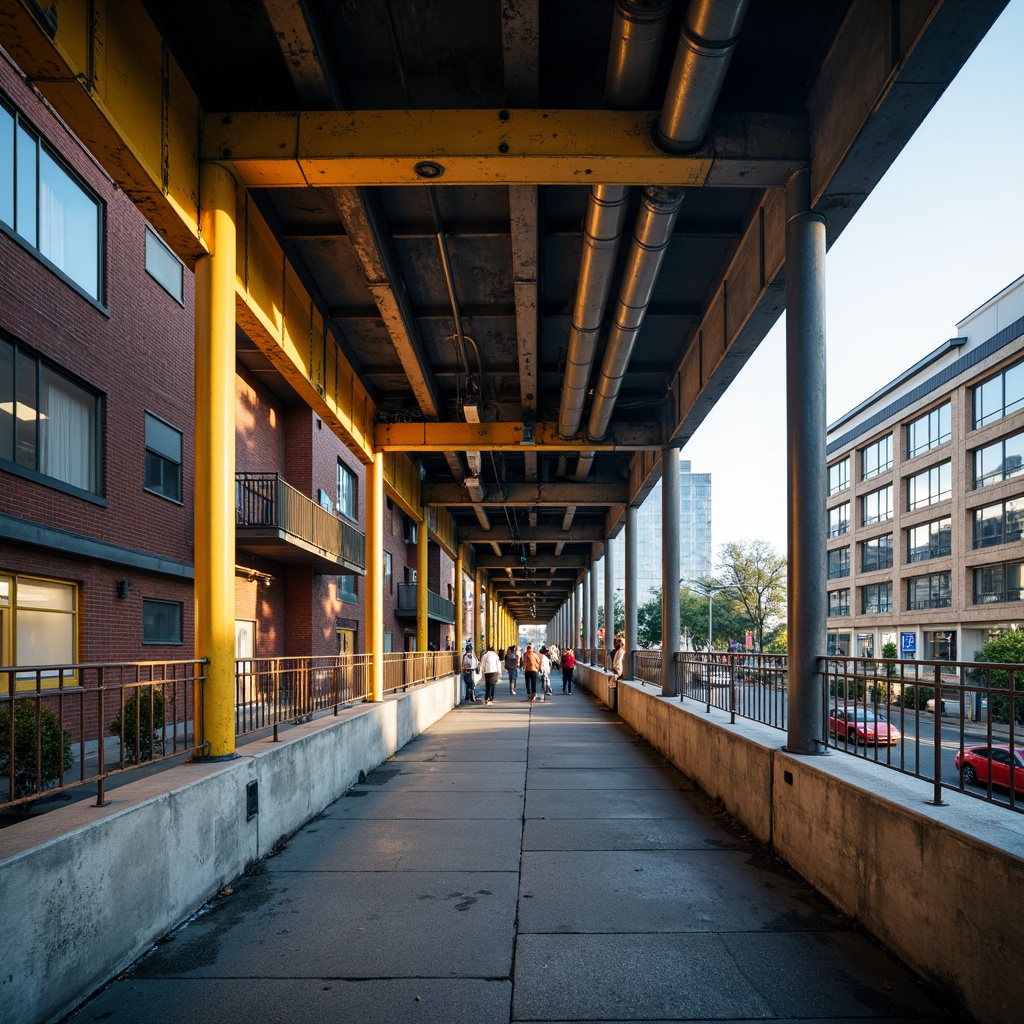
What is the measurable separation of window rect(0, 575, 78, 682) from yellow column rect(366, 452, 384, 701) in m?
4.51

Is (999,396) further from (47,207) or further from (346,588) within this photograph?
(47,207)

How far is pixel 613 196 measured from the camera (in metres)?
7.50

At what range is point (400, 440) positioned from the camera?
595 inches

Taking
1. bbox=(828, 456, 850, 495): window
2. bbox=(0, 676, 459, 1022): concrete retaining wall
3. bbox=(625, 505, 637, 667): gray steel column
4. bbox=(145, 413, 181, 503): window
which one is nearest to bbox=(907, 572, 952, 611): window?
bbox=(828, 456, 850, 495): window

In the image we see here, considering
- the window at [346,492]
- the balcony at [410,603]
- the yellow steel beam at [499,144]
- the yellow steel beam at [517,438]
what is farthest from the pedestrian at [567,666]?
the yellow steel beam at [499,144]

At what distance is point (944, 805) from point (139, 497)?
13.7 metres

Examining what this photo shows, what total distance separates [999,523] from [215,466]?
139 ft

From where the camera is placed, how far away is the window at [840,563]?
5859 centimetres

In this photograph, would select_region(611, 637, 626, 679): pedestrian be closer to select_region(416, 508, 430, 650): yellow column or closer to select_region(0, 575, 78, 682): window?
select_region(416, 508, 430, 650): yellow column

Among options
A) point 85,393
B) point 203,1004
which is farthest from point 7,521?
point 203,1004

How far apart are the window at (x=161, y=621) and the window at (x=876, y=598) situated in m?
46.1

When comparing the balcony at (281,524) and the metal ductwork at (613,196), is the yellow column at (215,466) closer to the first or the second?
the metal ductwork at (613,196)

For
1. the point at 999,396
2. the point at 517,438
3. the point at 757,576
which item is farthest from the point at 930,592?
the point at 517,438

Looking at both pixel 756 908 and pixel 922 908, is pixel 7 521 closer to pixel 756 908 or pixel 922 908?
pixel 756 908
